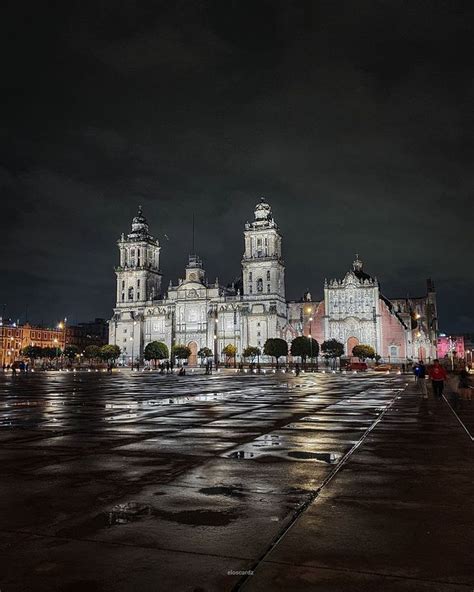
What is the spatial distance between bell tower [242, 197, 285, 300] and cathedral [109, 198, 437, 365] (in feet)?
0.72

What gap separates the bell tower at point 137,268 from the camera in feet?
444

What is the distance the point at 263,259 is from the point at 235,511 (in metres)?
114

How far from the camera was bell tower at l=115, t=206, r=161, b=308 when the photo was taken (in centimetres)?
13525

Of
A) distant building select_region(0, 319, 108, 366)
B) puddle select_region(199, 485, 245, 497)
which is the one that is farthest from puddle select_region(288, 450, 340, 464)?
distant building select_region(0, 319, 108, 366)

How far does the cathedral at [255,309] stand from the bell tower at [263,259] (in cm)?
22

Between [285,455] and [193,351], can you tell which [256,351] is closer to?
[193,351]

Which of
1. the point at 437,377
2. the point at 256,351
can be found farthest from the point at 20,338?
the point at 437,377

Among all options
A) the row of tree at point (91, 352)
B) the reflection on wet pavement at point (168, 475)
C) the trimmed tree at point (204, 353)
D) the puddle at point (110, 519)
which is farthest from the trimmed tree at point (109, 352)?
the puddle at point (110, 519)

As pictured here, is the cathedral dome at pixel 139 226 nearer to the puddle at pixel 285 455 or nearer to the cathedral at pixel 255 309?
the cathedral at pixel 255 309

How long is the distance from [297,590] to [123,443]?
7025mm

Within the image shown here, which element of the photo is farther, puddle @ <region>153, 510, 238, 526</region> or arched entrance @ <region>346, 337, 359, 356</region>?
arched entrance @ <region>346, 337, 359, 356</region>

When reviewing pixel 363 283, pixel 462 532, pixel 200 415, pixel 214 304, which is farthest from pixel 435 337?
pixel 462 532

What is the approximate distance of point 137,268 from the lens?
13562cm

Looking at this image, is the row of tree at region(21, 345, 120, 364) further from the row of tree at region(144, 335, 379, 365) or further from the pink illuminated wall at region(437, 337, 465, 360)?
the pink illuminated wall at region(437, 337, 465, 360)
